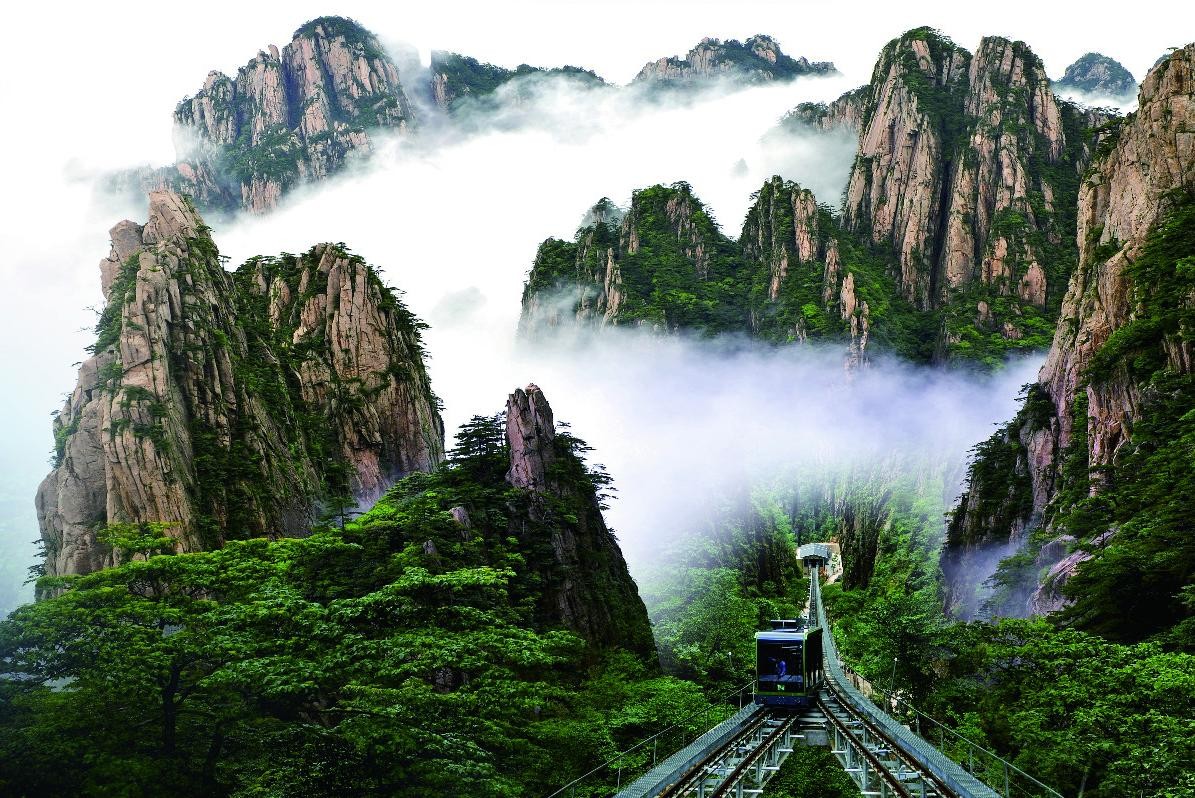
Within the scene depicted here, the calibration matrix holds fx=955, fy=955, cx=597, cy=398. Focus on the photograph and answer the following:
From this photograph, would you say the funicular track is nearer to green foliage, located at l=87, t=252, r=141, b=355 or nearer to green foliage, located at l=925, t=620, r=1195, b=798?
green foliage, located at l=925, t=620, r=1195, b=798

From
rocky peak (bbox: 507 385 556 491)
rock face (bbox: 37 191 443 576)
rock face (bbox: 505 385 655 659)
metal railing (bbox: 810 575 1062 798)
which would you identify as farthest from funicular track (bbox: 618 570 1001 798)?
rocky peak (bbox: 507 385 556 491)

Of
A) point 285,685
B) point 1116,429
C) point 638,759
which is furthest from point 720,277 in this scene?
point 285,685

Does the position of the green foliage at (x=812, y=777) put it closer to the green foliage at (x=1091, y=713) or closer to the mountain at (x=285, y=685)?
the green foliage at (x=1091, y=713)

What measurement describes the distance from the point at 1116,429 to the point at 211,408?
45310mm

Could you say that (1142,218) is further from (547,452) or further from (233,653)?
(233,653)

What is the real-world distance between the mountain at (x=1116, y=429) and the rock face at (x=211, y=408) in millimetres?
31150

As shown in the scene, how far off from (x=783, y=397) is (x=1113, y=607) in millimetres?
111138

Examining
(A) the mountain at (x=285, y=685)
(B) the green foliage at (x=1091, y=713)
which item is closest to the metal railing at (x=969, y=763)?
(B) the green foliage at (x=1091, y=713)

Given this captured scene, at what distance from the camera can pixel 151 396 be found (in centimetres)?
4022

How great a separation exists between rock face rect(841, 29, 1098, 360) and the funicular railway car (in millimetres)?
106284

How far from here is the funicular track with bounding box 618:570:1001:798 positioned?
2132cm

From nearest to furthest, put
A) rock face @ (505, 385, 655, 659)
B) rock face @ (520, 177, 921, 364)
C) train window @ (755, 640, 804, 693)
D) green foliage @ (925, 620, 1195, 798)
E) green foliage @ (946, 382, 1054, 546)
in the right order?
green foliage @ (925, 620, 1195, 798)
train window @ (755, 640, 804, 693)
rock face @ (505, 385, 655, 659)
green foliage @ (946, 382, 1054, 546)
rock face @ (520, 177, 921, 364)

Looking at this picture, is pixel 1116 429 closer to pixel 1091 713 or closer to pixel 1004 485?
pixel 1004 485

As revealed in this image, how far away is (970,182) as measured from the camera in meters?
138
